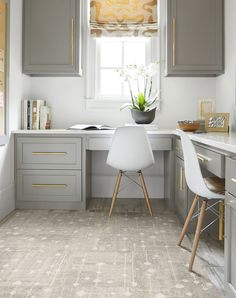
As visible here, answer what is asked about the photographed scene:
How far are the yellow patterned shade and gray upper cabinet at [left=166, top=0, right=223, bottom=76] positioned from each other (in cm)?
34

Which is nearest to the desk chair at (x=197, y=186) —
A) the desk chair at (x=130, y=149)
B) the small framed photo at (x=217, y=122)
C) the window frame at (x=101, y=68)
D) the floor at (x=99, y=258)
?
the floor at (x=99, y=258)

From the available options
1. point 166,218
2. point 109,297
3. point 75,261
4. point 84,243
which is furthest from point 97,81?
point 109,297

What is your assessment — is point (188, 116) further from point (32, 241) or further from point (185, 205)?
point (32, 241)

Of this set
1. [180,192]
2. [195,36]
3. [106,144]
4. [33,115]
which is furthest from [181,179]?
[33,115]

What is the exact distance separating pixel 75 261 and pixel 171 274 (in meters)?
0.60

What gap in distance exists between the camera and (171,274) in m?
2.26

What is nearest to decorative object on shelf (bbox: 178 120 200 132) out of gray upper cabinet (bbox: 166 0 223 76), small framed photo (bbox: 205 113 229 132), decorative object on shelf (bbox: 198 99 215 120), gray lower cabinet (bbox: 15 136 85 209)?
small framed photo (bbox: 205 113 229 132)

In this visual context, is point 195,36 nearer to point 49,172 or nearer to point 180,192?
point 180,192

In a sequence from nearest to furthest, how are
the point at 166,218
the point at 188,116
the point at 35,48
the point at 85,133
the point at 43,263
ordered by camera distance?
the point at 43,263
the point at 166,218
the point at 85,133
the point at 35,48
the point at 188,116

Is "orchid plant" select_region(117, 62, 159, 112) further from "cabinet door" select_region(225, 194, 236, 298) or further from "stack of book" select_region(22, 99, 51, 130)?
"cabinet door" select_region(225, 194, 236, 298)

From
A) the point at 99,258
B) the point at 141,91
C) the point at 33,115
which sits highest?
the point at 141,91

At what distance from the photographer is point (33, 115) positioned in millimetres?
4078

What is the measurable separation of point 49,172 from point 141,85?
1424mm

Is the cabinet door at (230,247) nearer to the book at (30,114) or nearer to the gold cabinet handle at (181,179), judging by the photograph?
the gold cabinet handle at (181,179)
